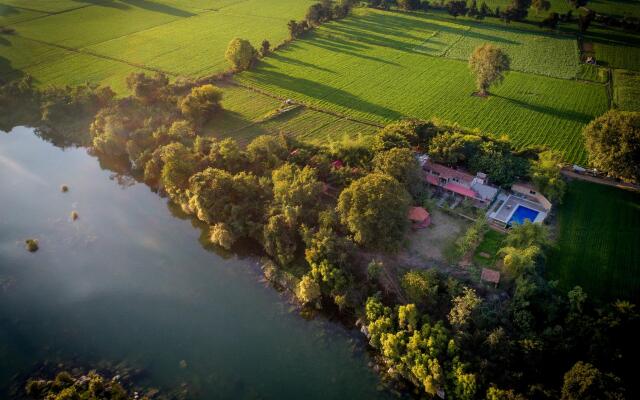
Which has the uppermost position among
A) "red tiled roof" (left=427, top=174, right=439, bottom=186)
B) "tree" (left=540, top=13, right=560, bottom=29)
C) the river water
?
"tree" (left=540, top=13, right=560, bottom=29)

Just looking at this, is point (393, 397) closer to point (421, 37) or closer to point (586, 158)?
point (586, 158)

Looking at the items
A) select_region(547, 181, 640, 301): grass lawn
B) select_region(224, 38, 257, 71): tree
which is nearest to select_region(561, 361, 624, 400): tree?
select_region(547, 181, 640, 301): grass lawn

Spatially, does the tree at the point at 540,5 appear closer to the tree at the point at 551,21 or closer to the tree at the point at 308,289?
the tree at the point at 551,21

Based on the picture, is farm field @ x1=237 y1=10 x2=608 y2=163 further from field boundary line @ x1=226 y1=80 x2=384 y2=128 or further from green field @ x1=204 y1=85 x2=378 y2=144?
green field @ x1=204 y1=85 x2=378 y2=144

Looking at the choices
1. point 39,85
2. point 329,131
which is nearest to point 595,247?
point 329,131

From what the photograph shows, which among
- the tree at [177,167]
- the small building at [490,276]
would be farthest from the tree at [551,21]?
the tree at [177,167]

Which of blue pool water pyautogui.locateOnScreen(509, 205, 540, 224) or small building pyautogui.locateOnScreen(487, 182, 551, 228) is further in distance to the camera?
Answer: blue pool water pyautogui.locateOnScreen(509, 205, 540, 224)
